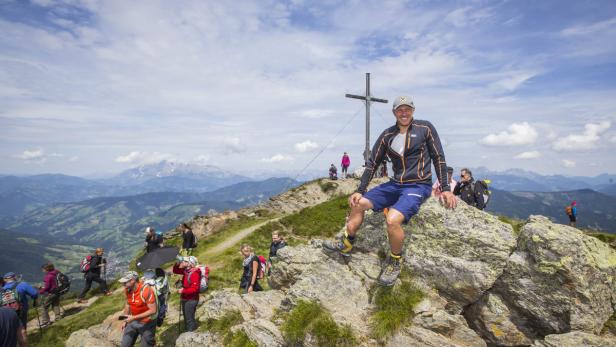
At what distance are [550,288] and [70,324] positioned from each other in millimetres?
22540

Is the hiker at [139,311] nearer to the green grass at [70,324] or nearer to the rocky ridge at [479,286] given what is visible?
the rocky ridge at [479,286]

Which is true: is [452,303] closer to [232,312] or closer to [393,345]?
[393,345]

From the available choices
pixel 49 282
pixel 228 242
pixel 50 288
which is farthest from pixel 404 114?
pixel 228 242

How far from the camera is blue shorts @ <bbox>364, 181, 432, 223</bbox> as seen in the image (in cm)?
784

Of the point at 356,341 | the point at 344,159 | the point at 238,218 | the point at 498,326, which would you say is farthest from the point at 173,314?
the point at 344,159

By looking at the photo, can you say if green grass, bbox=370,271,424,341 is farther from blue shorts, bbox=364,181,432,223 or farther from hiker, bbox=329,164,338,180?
hiker, bbox=329,164,338,180

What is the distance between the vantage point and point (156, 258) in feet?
52.1

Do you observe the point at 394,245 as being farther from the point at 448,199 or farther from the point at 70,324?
the point at 70,324

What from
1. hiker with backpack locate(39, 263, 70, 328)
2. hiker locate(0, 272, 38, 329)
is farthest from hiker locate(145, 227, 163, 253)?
hiker locate(0, 272, 38, 329)

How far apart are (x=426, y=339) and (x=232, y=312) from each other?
6.63 meters

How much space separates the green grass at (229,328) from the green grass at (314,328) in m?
1.20

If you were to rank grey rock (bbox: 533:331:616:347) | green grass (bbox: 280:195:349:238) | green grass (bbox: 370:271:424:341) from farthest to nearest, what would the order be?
1. green grass (bbox: 280:195:349:238)
2. green grass (bbox: 370:271:424:341)
3. grey rock (bbox: 533:331:616:347)

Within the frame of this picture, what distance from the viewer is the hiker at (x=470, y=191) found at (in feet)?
45.4

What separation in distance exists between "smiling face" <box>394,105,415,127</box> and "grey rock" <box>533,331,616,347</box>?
19.4 ft
